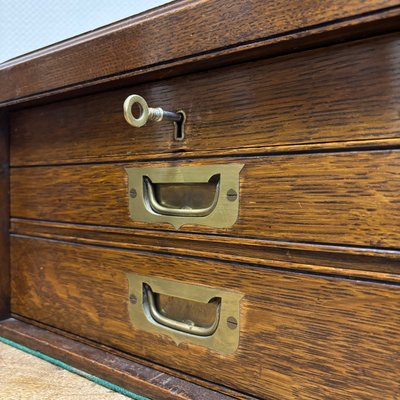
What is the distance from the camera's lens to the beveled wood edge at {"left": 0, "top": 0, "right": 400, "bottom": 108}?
1.13 ft

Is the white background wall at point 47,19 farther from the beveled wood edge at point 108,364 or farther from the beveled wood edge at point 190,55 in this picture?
the beveled wood edge at point 108,364

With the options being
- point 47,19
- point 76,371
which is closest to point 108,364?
point 76,371

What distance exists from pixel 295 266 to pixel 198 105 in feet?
0.67

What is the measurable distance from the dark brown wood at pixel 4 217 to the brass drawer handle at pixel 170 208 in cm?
32

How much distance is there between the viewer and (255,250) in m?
0.44

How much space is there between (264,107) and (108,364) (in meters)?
0.38

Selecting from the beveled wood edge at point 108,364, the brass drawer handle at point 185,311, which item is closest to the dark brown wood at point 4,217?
the beveled wood edge at point 108,364

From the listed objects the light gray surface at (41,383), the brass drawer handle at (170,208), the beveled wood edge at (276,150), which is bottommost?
the light gray surface at (41,383)

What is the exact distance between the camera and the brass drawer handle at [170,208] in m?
0.47

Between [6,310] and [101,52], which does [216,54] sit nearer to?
[101,52]

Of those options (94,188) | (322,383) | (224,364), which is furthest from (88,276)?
(322,383)

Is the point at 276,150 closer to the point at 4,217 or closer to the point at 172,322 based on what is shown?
the point at 172,322

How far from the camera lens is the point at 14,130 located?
70 cm

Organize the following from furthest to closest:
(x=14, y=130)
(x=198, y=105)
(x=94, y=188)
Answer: (x=14, y=130) < (x=94, y=188) < (x=198, y=105)
